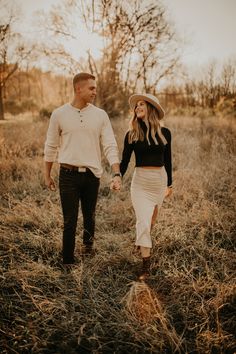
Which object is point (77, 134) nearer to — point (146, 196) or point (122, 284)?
point (146, 196)

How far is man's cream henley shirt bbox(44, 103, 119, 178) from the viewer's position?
305cm

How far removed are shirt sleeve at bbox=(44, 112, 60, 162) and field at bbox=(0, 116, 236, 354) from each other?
46.6 inches

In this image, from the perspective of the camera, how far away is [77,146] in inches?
121

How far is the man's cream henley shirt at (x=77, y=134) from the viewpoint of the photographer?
3055 millimetres

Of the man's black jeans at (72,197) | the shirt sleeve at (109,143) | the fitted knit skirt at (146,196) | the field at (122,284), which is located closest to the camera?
the field at (122,284)

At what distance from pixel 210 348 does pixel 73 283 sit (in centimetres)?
141

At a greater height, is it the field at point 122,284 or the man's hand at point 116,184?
the man's hand at point 116,184

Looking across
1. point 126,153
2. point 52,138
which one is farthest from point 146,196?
point 52,138

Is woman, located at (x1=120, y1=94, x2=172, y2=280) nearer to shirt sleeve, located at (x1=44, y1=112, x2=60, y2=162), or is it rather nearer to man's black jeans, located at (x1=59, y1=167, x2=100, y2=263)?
man's black jeans, located at (x1=59, y1=167, x2=100, y2=263)

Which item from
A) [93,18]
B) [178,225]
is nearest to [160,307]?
[178,225]

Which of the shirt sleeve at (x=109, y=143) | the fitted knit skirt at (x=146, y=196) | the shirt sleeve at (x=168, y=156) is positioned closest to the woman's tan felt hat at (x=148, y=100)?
the shirt sleeve at (x=168, y=156)

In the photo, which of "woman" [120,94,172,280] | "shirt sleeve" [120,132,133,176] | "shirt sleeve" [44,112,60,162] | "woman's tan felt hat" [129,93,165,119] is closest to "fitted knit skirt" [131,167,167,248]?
"woman" [120,94,172,280]

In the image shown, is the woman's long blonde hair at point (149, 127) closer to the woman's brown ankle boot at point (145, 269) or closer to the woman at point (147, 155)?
the woman at point (147, 155)

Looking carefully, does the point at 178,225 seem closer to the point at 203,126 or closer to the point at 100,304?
the point at 100,304
